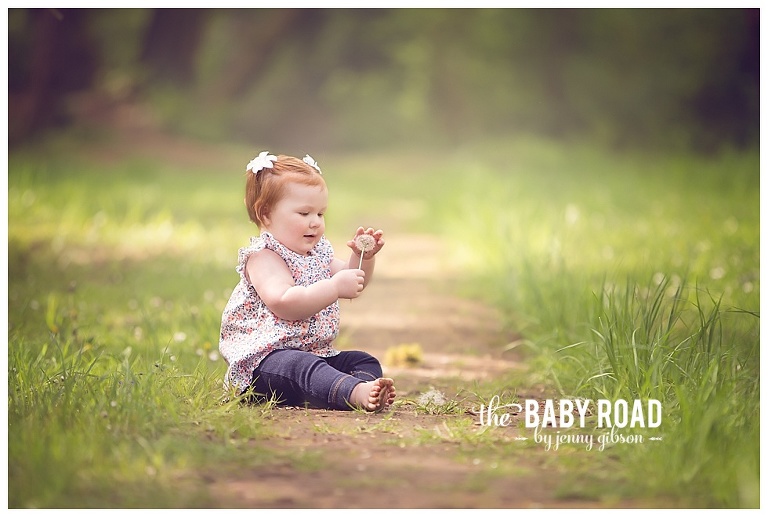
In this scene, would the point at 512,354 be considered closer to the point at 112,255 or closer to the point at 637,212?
the point at 112,255

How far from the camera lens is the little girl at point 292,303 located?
2.81 meters

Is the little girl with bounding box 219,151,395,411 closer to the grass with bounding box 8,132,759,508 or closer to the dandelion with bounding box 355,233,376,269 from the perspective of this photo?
the dandelion with bounding box 355,233,376,269

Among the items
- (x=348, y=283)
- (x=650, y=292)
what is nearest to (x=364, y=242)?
(x=348, y=283)

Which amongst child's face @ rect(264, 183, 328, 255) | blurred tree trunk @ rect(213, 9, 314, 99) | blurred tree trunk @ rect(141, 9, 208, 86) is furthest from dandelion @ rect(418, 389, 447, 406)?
blurred tree trunk @ rect(213, 9, 314, 99)

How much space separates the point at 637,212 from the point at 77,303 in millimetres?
4712

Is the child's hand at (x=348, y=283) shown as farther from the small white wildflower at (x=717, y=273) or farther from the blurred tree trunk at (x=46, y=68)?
the blurred tree trunk at (x=46, y=68)

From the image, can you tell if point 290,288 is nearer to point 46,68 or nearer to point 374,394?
point 374,394

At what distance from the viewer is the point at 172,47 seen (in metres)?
19.7

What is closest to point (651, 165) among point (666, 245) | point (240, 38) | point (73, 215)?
point (666, 245)

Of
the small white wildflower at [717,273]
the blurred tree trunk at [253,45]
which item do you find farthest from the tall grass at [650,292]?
the blurred tree trunk at [253,45]

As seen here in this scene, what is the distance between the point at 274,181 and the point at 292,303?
15.0 inches

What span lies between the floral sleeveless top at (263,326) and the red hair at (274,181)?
0.09 meters

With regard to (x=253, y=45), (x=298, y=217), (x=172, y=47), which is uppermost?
(x=253, y=45)

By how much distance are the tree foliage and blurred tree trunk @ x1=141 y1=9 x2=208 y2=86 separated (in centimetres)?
3
